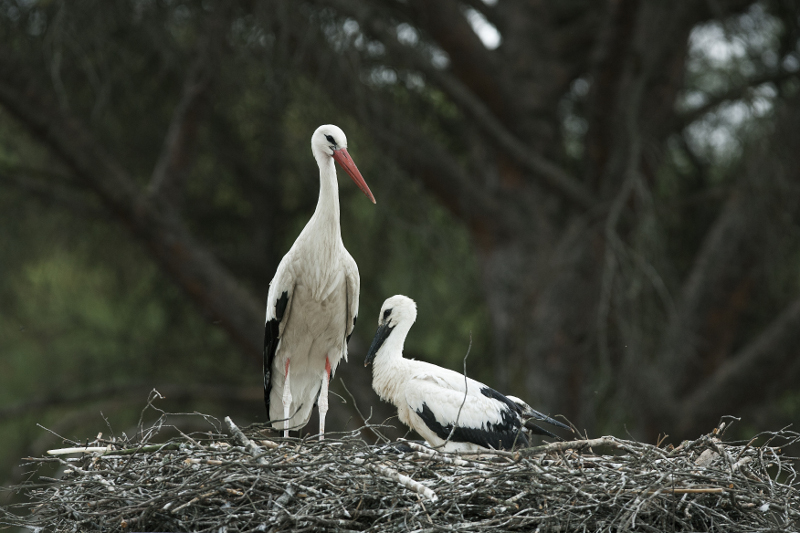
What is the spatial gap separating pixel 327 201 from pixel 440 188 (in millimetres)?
4209

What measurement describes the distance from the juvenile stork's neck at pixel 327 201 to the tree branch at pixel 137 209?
326 cm

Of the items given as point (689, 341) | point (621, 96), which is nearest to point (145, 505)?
point (689, 341)

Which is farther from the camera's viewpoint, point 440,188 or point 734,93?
point 440,188

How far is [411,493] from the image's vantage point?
140 inches

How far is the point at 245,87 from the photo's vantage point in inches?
332

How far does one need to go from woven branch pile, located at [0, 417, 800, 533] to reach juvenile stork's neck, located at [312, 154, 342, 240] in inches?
51.8

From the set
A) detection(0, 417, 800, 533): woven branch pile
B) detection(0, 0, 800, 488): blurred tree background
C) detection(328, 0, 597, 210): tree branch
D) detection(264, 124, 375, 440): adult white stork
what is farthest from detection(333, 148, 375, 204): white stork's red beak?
detection(328, 0, 597, 210): tree branch

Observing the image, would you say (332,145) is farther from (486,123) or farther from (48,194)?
(48,194)

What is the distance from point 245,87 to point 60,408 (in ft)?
15.2

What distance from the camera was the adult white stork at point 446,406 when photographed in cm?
465

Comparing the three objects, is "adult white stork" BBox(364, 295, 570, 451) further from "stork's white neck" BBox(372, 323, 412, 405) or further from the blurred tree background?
the blurred tree background

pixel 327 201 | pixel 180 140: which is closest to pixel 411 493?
pixel 327 201

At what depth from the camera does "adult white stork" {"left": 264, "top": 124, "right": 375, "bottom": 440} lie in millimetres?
4863

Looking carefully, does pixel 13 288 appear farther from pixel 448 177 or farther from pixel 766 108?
pixel 766 108
